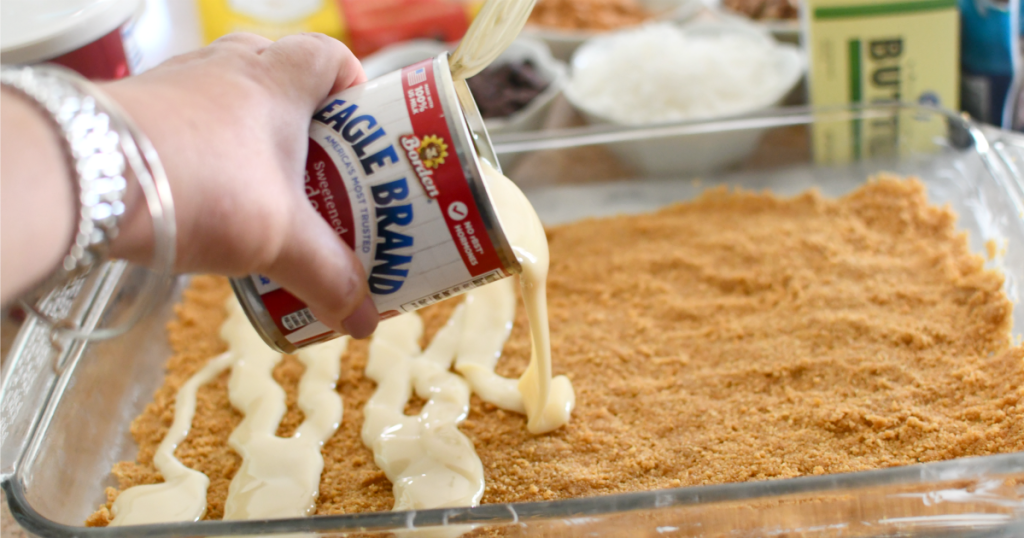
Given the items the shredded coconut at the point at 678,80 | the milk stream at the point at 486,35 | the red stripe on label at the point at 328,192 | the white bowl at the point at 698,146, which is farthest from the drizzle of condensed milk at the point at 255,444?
the shredded coconut at the point at 678,80

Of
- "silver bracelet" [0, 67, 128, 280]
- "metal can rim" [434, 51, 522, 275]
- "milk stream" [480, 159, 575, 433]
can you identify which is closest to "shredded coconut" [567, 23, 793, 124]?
"milk stream" [480, 159, 575, 433]

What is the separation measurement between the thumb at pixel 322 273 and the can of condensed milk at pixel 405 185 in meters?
0.02

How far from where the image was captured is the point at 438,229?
26.6 inches

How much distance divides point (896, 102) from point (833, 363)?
50 centimetres

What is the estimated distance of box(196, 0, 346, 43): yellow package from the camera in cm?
178

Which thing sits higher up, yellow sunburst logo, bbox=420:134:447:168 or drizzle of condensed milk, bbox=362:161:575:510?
Answer: yellow sunburst logo, bbox=420:134:447:168

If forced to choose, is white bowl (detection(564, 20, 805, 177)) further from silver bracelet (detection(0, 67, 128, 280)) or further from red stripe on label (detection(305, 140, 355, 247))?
silver bracelet (detection(0, 67, 128, 280))

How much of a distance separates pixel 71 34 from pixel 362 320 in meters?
0.56

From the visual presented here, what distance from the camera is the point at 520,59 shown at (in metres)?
1.58

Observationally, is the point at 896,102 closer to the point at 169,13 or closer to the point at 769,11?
the point at 769,11

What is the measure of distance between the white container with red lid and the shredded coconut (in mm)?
753

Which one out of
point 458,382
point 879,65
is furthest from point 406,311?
point 879,65

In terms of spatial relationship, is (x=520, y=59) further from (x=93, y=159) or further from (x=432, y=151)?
(x=93, y=159)

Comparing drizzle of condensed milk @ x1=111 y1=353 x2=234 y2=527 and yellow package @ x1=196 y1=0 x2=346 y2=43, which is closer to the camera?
drizzle of condensed milk @ x1=111 y1=353 x2=234 y2=527
